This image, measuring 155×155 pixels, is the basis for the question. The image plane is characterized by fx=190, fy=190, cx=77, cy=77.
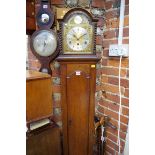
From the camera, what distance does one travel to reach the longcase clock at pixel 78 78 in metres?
1.46

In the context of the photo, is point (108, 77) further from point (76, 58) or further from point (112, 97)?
point (76, 58)

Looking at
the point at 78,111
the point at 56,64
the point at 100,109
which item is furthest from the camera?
the point at 100,109

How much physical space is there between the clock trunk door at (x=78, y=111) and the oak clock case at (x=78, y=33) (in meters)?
0.18

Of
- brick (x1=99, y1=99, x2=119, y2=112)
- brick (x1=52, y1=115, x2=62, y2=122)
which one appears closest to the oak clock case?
brick (x1=99, y1=99, x2=119, y2=112)

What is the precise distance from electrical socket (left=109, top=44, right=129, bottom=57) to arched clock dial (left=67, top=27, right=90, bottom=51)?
0.23 meters

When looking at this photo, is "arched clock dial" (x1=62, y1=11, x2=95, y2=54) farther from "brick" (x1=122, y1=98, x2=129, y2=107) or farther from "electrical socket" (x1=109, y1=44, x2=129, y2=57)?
"brick" (x1=122, y1=98, x2=129, y2=107)

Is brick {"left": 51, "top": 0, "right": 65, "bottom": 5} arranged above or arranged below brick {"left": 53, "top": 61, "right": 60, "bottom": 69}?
above

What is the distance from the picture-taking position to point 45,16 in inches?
61.9

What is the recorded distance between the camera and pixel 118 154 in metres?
1.62

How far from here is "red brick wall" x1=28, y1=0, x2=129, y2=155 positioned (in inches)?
60.6

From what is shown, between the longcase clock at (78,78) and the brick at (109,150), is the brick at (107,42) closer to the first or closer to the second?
the longcase clock at (78,78)

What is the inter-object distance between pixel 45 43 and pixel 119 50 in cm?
61

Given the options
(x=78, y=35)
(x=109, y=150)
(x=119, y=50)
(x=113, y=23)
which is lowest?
(x=109, y=150)

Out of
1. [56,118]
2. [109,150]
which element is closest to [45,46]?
[56,118]
